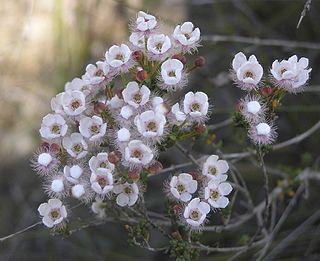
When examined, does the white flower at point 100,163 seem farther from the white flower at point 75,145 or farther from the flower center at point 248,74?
the flower center at point 248,74

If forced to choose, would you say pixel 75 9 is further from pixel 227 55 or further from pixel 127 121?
pixel 127 121

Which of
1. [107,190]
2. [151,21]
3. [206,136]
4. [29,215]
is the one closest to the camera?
[107,190]

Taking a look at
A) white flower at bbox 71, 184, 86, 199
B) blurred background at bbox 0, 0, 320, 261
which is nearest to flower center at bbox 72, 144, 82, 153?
white flower at bbox 71, 184, 86, 199

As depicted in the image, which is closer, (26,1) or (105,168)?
(105,168)

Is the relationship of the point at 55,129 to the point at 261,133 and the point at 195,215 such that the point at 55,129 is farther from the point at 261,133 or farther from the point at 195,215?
the point at 261,133

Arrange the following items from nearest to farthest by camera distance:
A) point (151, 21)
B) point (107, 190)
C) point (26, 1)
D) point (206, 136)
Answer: point (107, 190) → point (151, 21) → point (206, 136) → point (26, 1)

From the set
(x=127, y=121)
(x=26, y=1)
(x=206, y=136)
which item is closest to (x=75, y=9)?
(x=26, y=1)

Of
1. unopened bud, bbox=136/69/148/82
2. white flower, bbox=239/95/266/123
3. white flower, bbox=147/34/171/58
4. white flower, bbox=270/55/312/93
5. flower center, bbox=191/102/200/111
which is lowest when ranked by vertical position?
unopened bud, bbox=136/69/148/82

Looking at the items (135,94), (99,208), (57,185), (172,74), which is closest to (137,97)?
(135,94)

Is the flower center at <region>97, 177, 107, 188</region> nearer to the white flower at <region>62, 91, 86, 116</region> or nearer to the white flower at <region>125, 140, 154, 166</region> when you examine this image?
the white flower at <region>125, 140, 154, 166</region>
